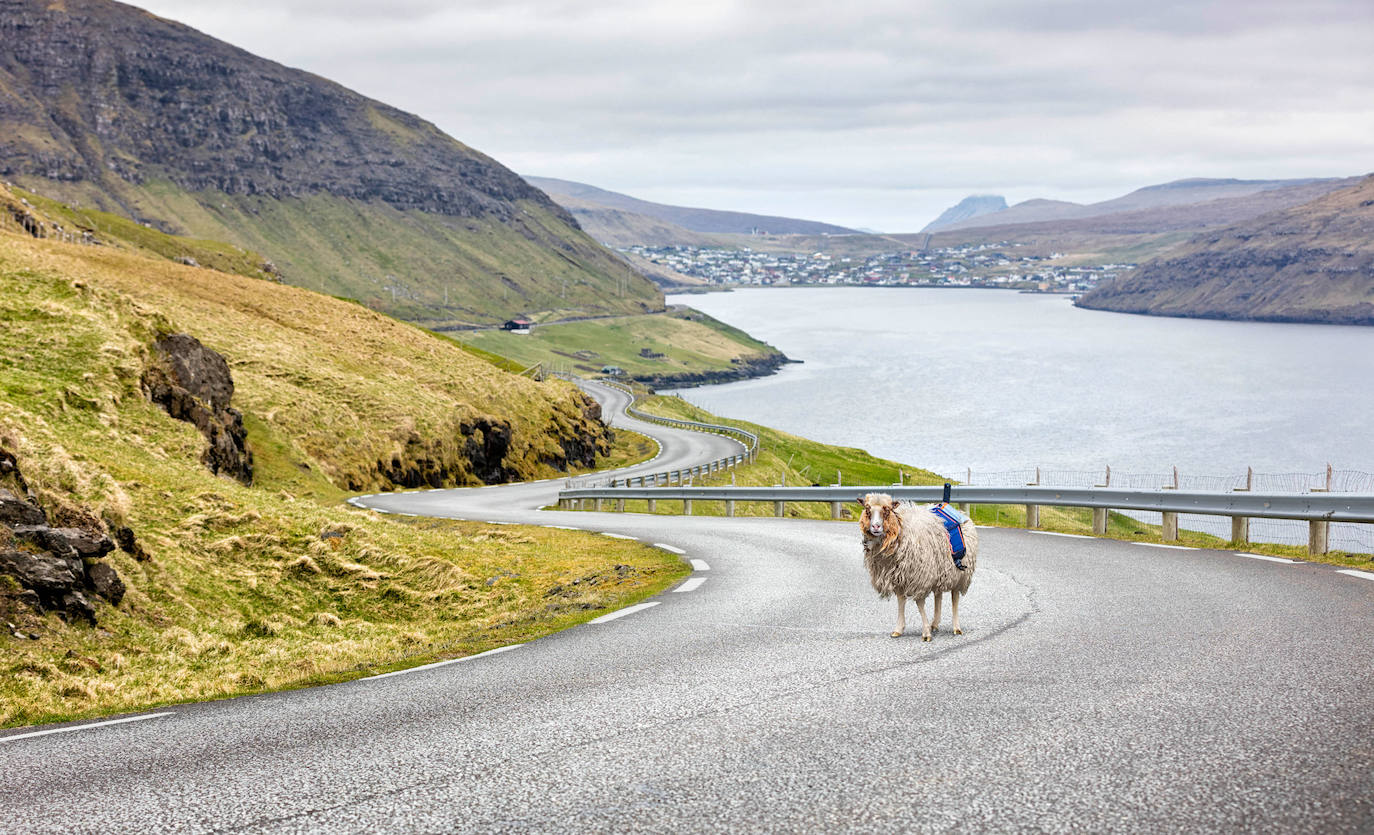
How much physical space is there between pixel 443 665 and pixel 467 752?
3.61m

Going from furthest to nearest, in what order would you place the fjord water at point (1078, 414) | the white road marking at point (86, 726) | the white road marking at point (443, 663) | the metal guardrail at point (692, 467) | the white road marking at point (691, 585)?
1. the fjord water at point (1078, 414)
2. the metal guardrail at point (692, 467)
3. the white road marking at point (691, 585)
4. the white road marking at point (443, 663)
5. the white road marking at point (86, 726)

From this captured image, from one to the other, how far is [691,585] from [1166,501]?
34.3ft

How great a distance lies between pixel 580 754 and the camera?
6.87m

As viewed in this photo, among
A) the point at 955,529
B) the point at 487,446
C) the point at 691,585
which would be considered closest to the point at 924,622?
the point at 955,529

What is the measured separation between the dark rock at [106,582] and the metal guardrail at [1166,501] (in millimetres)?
15816

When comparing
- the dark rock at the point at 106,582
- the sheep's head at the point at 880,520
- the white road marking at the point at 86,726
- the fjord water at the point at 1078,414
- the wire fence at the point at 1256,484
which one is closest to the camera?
the white road marking at the point at 86,726

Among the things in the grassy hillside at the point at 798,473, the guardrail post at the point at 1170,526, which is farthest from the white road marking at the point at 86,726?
the grassy hillside at the point at 798,473

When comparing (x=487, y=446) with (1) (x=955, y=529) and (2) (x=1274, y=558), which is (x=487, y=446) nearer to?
(2) (x=1274, y=558)

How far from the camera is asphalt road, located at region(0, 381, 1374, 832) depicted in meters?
5.73

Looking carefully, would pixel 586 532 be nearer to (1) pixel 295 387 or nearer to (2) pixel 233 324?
(1) pixel 295 387

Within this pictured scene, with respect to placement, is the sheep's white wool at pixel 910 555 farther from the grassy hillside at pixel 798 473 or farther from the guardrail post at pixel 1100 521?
the grassy hillside at pixel 798 473

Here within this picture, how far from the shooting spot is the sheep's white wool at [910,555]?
10.6 metres

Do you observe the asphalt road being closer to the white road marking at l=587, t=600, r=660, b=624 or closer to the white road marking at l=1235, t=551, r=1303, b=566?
the white road marking at l=587, t=600, r=660, b=624

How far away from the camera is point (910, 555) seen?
1063cm
